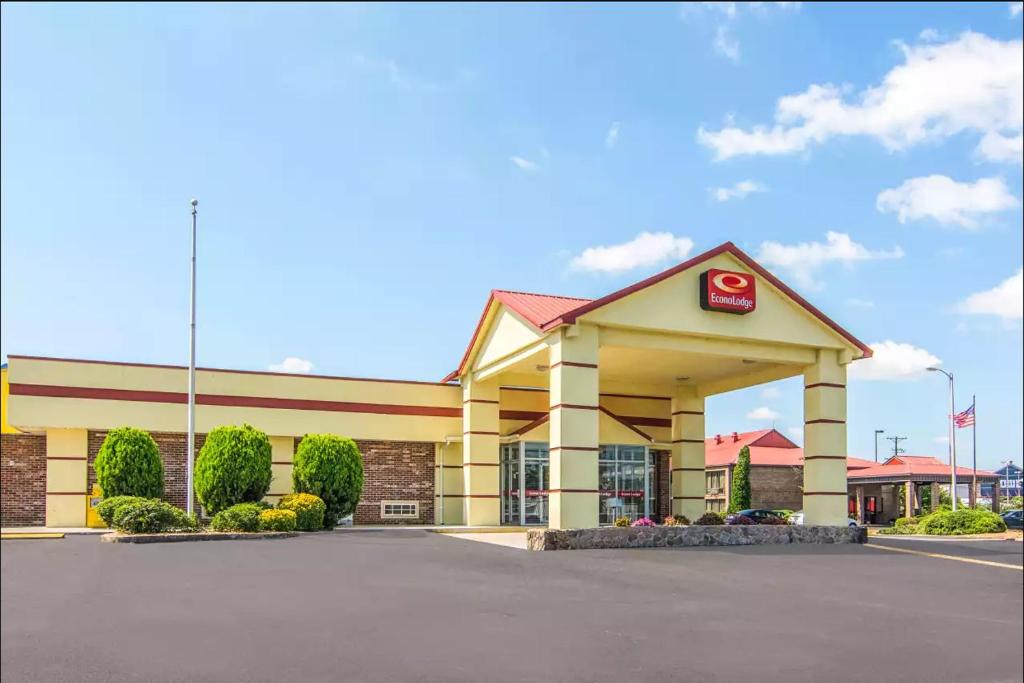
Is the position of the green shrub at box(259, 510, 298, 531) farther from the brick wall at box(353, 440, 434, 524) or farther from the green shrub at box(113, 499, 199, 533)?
the brick wall at box(353, 440, 434, 524)

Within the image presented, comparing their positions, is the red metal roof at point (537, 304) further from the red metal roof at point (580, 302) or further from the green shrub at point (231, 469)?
the green shrub at point (231, 469)

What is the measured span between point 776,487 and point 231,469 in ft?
117

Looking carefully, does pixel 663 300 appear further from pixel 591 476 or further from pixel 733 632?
pixel 733 632

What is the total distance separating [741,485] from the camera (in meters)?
47.6

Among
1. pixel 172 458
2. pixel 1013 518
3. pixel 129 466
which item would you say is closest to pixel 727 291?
pixel 129 466

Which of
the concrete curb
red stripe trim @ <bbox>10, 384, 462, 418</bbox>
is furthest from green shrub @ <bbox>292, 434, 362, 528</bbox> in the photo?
the concrete curb

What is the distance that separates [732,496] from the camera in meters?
48.3

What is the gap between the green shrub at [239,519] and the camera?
70.3 ft

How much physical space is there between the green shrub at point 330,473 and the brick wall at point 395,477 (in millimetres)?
2346

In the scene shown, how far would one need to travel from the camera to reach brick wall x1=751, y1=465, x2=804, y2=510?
2009 inches

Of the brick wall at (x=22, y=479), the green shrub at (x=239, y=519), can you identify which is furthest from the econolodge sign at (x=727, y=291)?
the brick wall at (x=22, y=479)

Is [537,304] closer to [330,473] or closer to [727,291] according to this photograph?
[727,291]

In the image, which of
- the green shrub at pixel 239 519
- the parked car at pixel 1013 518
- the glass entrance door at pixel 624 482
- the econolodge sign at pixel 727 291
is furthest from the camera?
the parked car at pixel 1013 518

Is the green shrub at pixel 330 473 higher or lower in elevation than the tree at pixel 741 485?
higher
